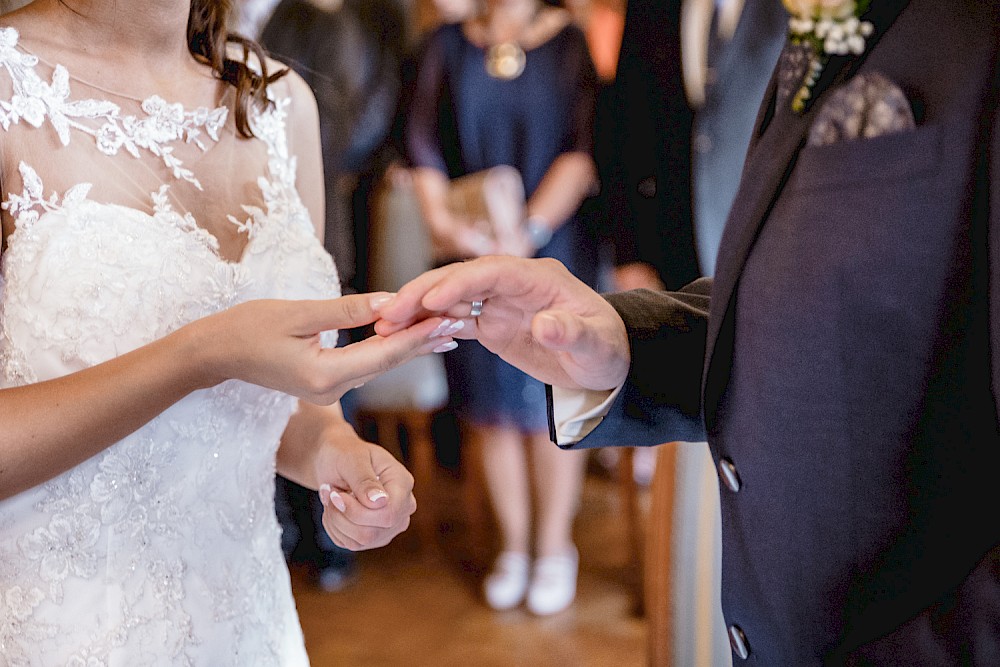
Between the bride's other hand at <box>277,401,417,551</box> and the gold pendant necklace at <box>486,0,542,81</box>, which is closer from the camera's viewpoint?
the bride's other hand at <box>277,401,417,551</box>

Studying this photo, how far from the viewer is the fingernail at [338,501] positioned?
110 centimetres

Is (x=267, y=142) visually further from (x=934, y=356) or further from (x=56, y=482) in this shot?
(x=934, y=356)

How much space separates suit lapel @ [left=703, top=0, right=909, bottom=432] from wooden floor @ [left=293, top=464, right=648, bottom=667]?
6.82ft

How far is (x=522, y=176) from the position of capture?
323cm

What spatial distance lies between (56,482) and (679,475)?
867 mm

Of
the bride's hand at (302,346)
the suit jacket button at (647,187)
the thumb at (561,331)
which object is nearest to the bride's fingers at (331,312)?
the bride's hand at (302,346)

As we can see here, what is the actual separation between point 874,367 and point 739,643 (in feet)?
1.18

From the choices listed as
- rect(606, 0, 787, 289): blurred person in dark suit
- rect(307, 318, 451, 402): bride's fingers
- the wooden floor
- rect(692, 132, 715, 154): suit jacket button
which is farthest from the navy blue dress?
rect(307, 318, 451, 402): bride's fingers

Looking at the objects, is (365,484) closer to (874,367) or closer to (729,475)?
(729,475)

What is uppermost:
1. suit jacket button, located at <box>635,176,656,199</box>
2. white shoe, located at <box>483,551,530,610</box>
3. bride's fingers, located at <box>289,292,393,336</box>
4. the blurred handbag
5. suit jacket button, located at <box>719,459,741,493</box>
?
bride's fingers, located at <box>289,292,393,336</box>

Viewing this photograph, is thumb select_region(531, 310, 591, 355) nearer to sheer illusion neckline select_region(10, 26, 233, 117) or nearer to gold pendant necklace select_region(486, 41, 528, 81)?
sheer illusion neckline select_region(10, 26, 233, 117)

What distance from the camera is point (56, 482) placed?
3.60 feet

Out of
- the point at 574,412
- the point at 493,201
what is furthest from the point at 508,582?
the point at 574,412

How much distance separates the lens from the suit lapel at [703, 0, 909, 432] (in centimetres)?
90
